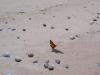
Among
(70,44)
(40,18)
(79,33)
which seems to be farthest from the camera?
(40,18)

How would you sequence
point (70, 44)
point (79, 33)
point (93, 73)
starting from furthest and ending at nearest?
point (79, 33) → point (70, 44) → point (93, 73)

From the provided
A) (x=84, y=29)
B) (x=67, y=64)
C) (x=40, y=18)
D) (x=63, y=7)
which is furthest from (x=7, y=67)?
(x=63, y=7)

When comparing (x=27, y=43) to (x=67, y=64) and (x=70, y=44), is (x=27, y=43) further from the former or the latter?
(x=67, y=64)

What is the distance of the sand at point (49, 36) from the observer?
3.68 m

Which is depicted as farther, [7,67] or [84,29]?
[84,29]

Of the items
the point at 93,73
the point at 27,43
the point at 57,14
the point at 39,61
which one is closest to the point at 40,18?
the point at 57,14

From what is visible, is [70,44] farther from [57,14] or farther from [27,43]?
[57,14]

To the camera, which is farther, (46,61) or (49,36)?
(49,36)

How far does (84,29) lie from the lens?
523cm

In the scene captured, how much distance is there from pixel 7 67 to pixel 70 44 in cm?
121

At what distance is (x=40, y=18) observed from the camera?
19.7 feet

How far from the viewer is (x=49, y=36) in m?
4.84

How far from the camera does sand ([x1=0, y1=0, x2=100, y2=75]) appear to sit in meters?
3.68

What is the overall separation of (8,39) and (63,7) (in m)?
2.58
